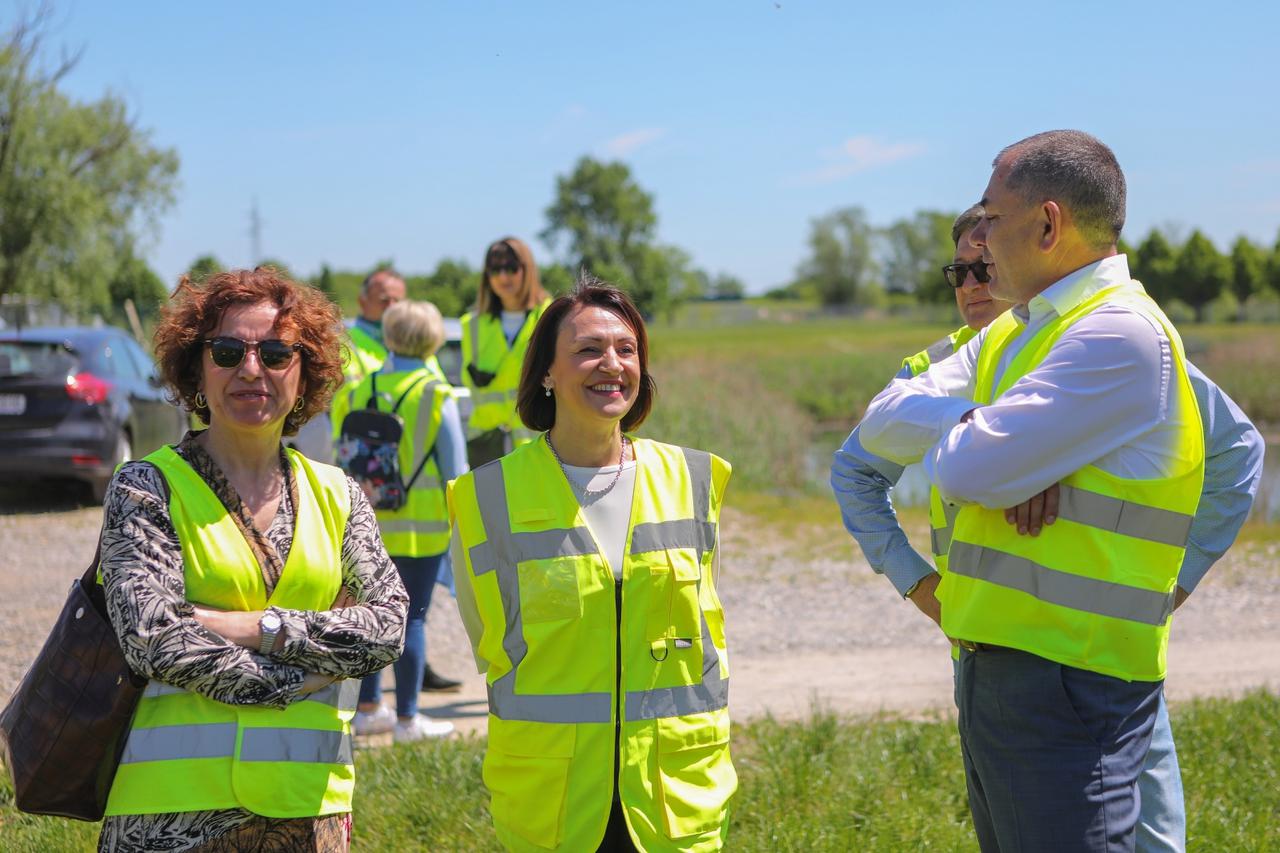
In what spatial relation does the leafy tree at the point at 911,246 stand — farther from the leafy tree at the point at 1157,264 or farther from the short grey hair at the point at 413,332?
the short grey hair at the point at 413,332

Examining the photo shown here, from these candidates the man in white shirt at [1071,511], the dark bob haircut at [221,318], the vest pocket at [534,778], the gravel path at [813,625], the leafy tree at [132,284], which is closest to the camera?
the man in white shirt at [1071,511]

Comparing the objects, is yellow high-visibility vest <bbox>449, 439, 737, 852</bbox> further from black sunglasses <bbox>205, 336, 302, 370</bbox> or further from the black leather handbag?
the black leather handbag

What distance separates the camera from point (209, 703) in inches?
107

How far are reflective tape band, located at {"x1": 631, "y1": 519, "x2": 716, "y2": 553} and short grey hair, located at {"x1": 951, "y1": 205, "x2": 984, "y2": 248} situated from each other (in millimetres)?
1373

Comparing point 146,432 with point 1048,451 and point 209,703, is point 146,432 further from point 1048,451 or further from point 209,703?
point 1048,451

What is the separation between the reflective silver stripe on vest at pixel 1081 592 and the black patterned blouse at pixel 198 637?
1.43m

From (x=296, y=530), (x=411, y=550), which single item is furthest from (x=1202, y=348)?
(x=296, y=530)

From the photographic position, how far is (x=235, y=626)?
2732 mm

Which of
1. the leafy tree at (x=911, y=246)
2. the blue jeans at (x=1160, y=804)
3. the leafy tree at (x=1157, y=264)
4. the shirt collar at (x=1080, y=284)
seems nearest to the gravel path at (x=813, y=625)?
the blue jeans at (x=1160, y=804)

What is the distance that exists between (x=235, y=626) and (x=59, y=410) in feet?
33.6

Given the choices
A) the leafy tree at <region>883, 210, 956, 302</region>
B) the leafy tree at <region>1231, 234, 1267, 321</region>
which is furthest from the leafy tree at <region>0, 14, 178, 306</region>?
the leafy tree at <region>883, 210, 956, 302</region>

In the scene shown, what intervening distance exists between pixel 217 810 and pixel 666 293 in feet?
301

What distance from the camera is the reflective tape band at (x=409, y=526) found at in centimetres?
602

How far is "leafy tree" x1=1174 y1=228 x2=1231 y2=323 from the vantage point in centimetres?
8575
